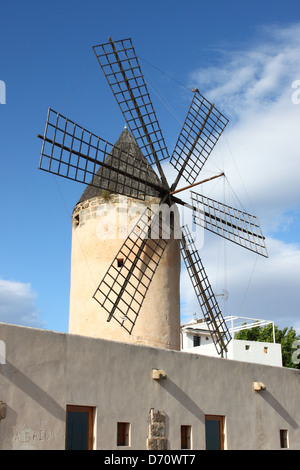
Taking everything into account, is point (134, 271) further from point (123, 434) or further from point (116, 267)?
point (123, 434)

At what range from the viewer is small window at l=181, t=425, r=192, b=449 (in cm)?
927

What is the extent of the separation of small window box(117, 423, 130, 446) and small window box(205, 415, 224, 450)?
1.85 metres

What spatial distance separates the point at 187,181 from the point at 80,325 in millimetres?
4025

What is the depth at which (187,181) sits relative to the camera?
1343cm

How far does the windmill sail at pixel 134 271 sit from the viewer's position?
11.4 m

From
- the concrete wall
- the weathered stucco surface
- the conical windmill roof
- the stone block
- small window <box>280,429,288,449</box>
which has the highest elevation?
the conical windmill roof

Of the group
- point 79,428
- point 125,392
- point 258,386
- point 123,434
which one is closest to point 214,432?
point 258,386

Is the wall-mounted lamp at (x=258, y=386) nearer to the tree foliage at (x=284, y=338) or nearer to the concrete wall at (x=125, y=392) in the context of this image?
the concrete wall at (x=125, y=392)

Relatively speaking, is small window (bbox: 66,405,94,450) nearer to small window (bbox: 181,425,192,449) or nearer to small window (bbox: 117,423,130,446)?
small window (bbox: 117,423,130,446)

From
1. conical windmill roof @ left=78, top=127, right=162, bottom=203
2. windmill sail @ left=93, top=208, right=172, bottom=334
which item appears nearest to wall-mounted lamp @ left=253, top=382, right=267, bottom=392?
windmill sail @ left=93, top=208, right=172, bottom=334

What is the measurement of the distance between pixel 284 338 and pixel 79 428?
2665 cm

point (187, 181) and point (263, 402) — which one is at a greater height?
point (187, 181)

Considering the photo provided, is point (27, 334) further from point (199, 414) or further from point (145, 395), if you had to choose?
point (199, 414)
